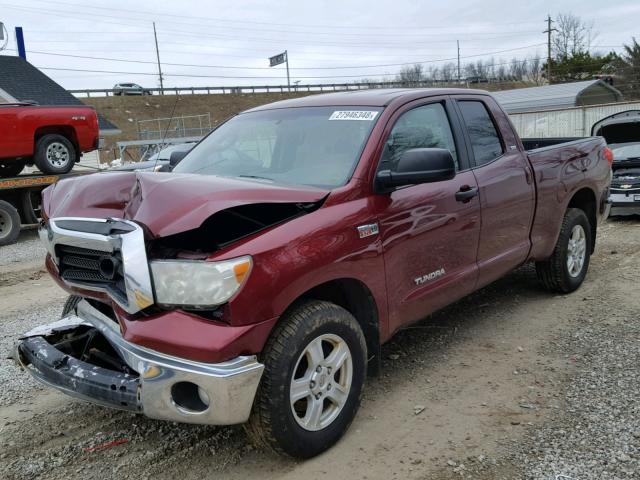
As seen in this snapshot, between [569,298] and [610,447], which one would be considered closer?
[610,447]

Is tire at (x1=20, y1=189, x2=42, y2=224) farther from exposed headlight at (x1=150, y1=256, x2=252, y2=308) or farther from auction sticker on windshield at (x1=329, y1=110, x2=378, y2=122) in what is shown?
exposed headlight at (x1=150, y1=256, x2=252, y2=308)

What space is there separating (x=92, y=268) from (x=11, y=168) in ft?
35.2

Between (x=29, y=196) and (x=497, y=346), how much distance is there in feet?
33.2

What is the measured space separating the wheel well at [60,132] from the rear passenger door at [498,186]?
31.0 feet

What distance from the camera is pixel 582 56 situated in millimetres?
61500

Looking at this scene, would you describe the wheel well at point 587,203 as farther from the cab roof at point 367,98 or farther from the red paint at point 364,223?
the cab roof at point 367,98

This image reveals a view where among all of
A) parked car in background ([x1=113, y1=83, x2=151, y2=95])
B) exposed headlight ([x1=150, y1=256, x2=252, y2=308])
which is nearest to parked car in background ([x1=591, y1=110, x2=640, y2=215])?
exposed headlight ([x1=150, y1=256, x2=252, y2=308])

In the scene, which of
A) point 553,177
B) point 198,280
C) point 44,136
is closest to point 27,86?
point 44,136

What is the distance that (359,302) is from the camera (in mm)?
3396

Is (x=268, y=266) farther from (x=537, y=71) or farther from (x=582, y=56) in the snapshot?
(x=537, y=71)

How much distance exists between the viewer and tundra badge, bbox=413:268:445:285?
3.70m

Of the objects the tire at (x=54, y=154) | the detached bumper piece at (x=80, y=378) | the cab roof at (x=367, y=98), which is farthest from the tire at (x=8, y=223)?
the detached bumper piece at (x=80, y=378)

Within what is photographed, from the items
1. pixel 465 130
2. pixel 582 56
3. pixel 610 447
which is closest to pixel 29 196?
pixel 465 130

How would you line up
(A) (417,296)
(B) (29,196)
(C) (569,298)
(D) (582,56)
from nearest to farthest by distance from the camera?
(A) (417,296) → (C) (569,298) → (B) (29,196) → (D) (582,56)
